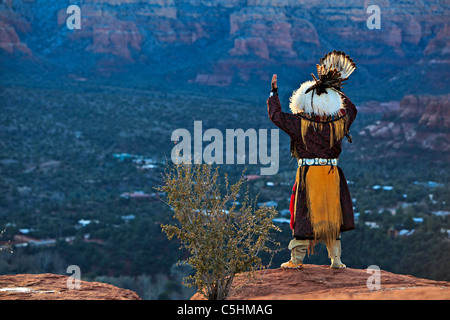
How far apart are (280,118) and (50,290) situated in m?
2.46

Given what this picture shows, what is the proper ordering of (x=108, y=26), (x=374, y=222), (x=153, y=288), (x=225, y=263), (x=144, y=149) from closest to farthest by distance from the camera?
(x=225, y=263) → (x=153, y=288) → (x=374, y=222) → (x=144, y=149) → (x=108, y=26)

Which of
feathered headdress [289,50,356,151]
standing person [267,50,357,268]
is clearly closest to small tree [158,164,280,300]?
standing person [267,50,357,268]

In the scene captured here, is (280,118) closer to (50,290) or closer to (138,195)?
(50,290)

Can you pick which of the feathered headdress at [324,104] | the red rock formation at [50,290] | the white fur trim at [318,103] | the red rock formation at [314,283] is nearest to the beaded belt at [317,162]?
the feathered headdress at [324,104]

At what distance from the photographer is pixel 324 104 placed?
6066mm

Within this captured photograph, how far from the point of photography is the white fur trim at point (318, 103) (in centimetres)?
606

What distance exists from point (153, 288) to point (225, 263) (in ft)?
42.2

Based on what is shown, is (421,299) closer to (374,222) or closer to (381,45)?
(374,222)

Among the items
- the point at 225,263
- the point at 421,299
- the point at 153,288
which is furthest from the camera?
the point at 153,288

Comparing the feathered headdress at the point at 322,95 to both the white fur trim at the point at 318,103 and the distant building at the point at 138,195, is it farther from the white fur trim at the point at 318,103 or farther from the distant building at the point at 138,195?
A: the distant building at the point at 138,195

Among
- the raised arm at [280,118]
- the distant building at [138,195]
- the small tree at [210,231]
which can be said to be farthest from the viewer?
the distant building at [138,195]

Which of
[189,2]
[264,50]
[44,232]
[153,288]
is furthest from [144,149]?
[189,2]

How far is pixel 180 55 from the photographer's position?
7044 centimetres

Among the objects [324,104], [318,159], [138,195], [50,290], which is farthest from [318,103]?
[138,195]
